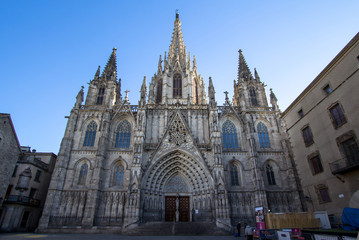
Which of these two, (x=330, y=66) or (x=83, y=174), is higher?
(x=330, y=66)

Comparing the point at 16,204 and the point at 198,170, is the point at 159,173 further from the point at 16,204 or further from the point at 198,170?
the point at 16,204

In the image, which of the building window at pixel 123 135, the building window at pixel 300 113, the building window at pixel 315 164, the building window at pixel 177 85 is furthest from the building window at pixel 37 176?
the building window at pixel 300 113

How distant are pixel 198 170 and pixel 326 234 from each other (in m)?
14.9

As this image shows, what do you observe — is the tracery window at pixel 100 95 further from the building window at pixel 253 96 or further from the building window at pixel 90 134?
the building window at pixel 253 96

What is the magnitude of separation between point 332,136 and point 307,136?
2998 mm

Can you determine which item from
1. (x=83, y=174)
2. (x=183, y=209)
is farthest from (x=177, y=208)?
(x=83, y=174)

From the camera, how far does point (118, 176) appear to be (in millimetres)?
24156

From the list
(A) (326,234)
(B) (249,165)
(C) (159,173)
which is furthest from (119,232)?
(A) (326,234)

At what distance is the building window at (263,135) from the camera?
86.3ft

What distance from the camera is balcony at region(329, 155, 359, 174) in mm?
14294

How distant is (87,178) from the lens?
77.4 feet

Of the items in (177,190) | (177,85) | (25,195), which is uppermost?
(177,85)

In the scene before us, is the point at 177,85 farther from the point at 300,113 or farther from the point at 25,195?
the point at 25,195

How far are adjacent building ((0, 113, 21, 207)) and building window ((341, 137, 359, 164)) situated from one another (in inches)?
1128
